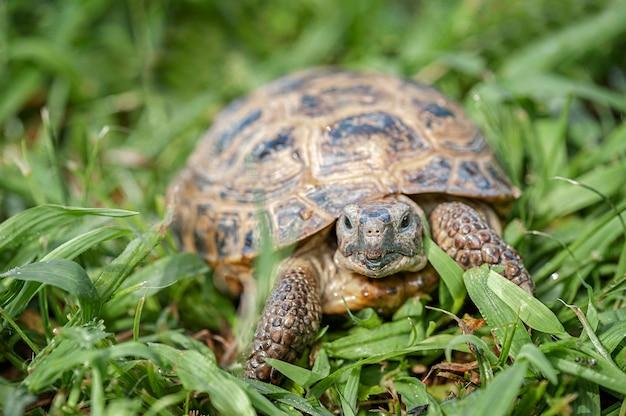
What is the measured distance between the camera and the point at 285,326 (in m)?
2.64

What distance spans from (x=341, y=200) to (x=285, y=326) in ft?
2.20

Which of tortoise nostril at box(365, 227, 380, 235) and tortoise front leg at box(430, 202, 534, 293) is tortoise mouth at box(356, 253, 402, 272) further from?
tortoise front leg at box(430, 202, 534, 293)

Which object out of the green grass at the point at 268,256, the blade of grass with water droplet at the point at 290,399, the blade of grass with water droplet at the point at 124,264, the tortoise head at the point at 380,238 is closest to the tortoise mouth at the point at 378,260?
the tortoise head at the point at 380,238

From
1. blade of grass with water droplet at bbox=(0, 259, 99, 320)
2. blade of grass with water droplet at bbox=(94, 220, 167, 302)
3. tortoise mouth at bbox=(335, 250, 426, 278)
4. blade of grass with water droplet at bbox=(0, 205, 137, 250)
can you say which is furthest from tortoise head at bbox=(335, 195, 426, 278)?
blade of grass with water droplet at bbox=(0, 259, 99, 320)

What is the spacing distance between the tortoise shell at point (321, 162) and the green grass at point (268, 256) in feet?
0.84

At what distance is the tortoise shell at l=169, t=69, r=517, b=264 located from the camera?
116 inches

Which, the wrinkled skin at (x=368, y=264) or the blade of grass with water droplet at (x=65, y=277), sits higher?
the blade of grass with water droplet at (x=65, y=277)

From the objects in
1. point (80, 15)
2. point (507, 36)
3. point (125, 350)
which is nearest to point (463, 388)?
point (125, 350)

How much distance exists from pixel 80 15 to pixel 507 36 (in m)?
3.62

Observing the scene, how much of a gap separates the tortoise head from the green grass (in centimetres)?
23

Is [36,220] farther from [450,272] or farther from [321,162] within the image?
[450,272]

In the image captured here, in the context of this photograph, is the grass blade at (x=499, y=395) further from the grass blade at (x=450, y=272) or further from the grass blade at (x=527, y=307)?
the grass blade at (x=450, y=272)

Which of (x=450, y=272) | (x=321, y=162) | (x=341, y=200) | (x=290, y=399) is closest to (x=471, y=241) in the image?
(x=450, y=272)

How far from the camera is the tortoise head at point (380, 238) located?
2.59 metres
